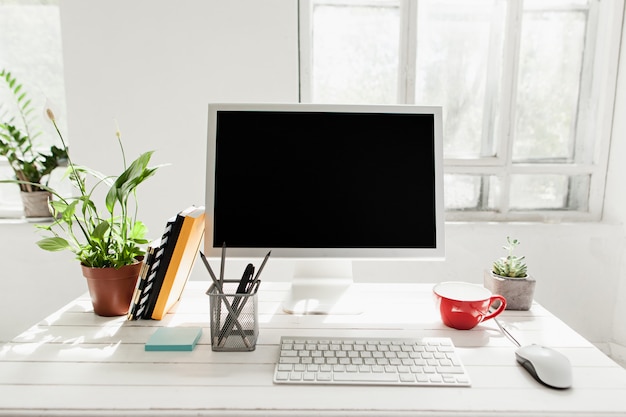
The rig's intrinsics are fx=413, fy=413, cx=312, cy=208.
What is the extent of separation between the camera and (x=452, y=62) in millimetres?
1787

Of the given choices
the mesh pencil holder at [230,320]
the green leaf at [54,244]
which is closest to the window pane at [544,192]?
the mesh pencil holder at [230,320]

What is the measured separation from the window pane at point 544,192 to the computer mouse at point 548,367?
50.0 inches

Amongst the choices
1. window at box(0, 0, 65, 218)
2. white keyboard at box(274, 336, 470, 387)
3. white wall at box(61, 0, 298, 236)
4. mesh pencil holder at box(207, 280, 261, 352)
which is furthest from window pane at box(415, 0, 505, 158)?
window at box(0, 0, 65, 218)

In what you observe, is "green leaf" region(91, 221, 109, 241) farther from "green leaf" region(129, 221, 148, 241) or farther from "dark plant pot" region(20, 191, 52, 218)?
"dark plant pot" region(20, 191, 52, 218)

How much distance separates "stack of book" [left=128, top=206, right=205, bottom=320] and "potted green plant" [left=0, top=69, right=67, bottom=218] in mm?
1024

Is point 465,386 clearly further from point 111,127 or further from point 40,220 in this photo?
point 40,220

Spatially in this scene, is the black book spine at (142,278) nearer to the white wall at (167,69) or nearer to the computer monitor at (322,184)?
the computer monitor at (322,184)

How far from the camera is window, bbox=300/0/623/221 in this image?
1.74 meters

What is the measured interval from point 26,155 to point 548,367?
6.78ft

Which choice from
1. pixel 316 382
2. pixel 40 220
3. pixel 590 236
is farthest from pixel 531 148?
pixel 40 220

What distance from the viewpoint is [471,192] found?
74.6 inches

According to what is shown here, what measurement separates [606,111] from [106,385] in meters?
2.02

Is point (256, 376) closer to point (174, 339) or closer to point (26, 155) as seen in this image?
point (174, 339)

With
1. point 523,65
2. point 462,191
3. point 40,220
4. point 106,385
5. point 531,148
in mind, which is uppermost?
point 523,65
